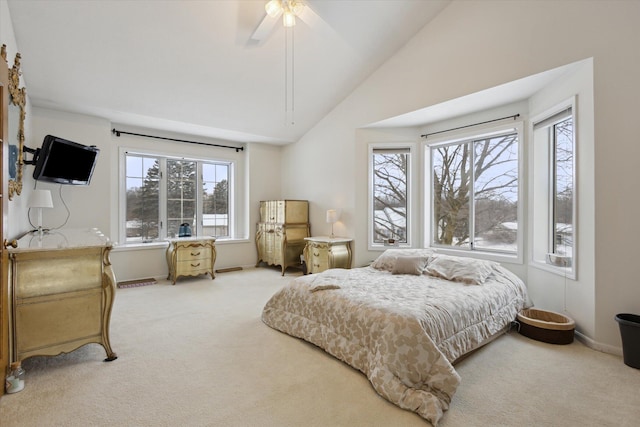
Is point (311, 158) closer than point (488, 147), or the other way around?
point (488, 147)

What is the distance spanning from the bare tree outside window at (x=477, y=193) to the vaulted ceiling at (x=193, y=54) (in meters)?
1.77

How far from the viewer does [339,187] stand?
5.30 m

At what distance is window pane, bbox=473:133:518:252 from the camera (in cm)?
385

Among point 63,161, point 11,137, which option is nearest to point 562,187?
point 11,137

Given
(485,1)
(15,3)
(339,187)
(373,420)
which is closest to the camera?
(373,420)

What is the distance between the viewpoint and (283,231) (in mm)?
5516

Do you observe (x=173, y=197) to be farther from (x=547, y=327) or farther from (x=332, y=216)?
(x=547, y=327)

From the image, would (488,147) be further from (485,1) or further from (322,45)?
(322,45)

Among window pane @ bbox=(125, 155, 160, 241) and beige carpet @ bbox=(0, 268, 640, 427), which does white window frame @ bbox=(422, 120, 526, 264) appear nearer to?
beige carpet @ bbox=(0, 268, 640, 427)

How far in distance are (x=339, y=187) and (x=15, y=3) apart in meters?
4.27

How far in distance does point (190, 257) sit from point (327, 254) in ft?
7.35

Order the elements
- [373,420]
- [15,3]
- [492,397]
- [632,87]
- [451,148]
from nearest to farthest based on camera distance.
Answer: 1. [373,420]
2. [492,397]
3. [632,87]
4. [15,3]
5. [451,148]

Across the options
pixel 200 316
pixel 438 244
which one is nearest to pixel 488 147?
pixel 438 244

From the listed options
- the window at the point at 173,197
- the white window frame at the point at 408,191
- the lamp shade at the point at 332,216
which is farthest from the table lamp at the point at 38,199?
the white window frame at the point at 408,191
